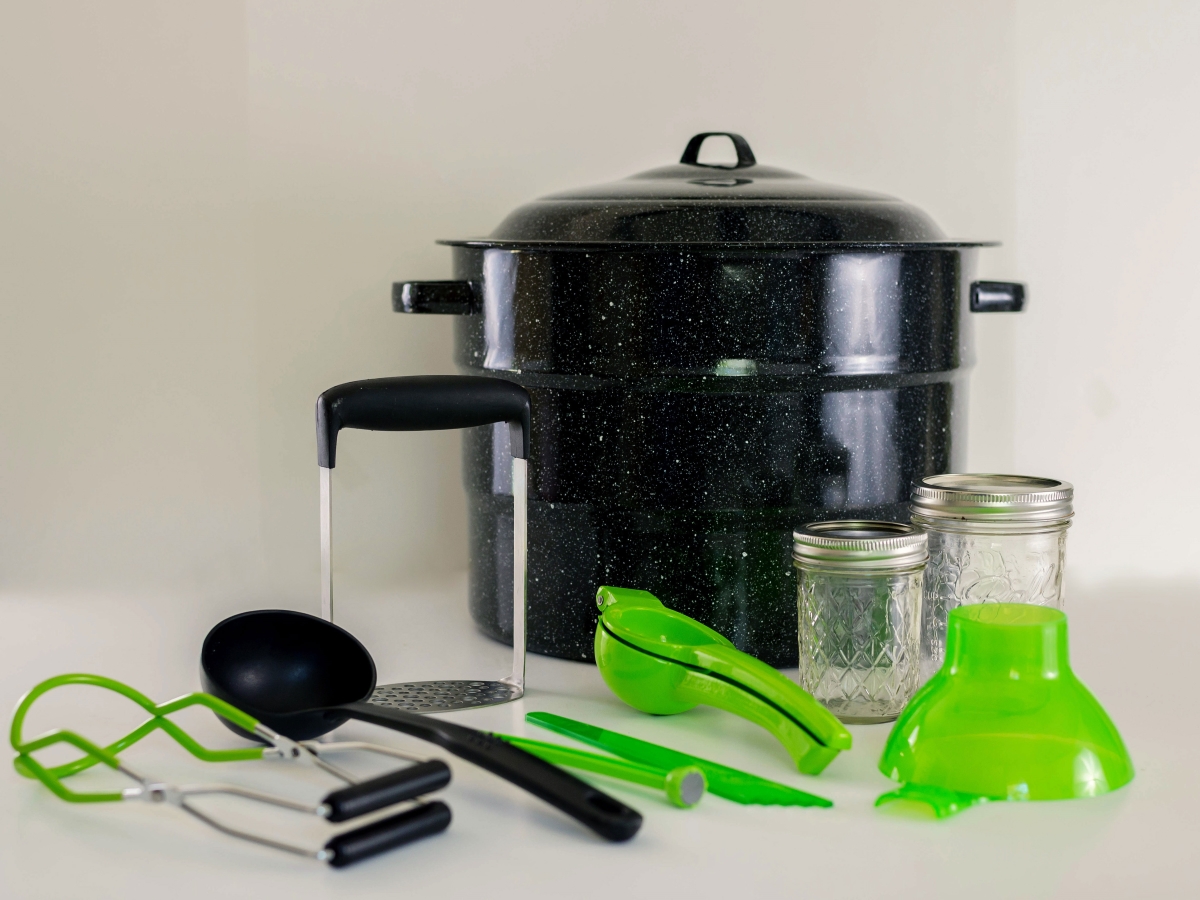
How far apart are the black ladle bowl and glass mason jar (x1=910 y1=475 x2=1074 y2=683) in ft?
1.12

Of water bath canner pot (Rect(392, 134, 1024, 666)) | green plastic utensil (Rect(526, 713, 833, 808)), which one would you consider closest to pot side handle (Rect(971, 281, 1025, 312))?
water bath canner pot (Rect(392, 134, 1024, 666))

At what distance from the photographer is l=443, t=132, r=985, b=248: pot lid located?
84cm

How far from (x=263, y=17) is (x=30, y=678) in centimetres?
61

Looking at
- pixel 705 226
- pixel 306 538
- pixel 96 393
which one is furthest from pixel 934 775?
pixel 96 393

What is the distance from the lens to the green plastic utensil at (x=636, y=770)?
2.00 feet

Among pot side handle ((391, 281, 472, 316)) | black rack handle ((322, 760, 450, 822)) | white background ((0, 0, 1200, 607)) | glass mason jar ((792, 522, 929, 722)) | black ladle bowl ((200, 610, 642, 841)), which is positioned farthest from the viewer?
white background ((0, 0, 1200, 607))

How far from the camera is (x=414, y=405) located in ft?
2.58

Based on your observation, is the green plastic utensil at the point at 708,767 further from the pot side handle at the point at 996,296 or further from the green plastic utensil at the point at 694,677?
the pot side handle at the point at 996,296

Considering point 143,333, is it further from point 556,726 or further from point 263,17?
point 556,726

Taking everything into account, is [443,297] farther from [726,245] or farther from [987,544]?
[987,544]

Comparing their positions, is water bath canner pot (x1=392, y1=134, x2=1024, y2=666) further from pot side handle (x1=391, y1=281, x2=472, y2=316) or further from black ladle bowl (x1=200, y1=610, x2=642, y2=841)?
black ladle bowl (x1=200, y1=610, x2=642, y2=841)

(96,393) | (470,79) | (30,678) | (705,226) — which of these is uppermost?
(470,79)

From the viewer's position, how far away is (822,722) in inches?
26.0

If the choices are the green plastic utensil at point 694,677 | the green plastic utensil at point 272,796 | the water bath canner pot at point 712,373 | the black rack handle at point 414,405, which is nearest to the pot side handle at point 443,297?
the water bath canner pot at point 712,373
